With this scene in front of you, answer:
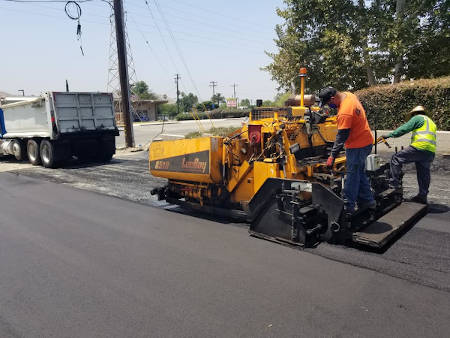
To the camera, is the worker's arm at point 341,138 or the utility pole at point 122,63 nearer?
the worker's arm at point 341,138

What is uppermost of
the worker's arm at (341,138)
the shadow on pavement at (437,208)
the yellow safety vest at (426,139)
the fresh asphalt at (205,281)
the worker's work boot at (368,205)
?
the worker's arm at (341,138)

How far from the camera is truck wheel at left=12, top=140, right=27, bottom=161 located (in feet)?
45.2

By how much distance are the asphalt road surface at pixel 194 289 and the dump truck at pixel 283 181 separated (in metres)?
0.34

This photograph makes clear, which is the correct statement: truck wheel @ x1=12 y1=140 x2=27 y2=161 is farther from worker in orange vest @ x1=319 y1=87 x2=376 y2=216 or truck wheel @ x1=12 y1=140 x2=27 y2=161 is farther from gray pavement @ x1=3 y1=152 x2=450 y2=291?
worker in orange vest @ x1=319 y1=87 x2=376 y2=216

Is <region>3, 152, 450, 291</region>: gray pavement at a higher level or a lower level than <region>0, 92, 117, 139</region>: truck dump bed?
lower

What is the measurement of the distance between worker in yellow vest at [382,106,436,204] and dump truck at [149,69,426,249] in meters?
0.17

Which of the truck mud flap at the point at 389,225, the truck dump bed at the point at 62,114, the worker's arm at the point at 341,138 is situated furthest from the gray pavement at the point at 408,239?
the truck dump bed at the point at 62,114

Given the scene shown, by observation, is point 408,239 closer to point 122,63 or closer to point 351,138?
point 351,138

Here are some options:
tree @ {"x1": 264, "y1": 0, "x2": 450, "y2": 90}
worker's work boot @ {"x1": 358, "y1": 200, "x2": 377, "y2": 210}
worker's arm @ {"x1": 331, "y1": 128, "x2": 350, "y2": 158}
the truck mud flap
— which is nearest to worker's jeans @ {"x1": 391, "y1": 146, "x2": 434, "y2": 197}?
the truck mud flap

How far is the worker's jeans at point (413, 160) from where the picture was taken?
5.37 m

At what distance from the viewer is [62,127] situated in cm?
1181

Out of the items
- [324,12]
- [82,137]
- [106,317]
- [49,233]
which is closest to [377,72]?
[324,12]

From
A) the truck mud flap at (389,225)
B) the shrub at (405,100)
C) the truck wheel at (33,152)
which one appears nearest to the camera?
the truck mud flap at (389,225)

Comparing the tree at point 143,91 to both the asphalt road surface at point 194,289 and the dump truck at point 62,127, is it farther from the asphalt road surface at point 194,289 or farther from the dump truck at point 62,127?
the asphalt road surface at point 194,289
